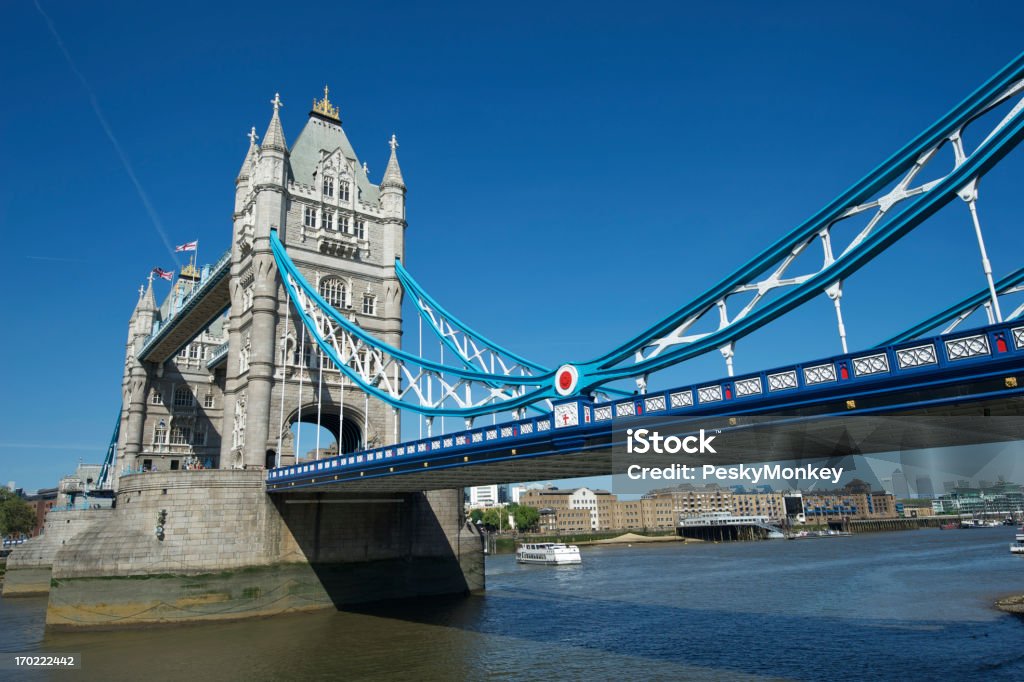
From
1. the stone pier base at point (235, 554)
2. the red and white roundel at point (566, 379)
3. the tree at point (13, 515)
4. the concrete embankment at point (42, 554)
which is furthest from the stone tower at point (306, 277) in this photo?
the tree at point (13, 515)

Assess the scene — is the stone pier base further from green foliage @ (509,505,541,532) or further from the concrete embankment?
green foliage @ (509,505,541,532)

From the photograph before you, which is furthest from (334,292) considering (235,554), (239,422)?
(235,554)

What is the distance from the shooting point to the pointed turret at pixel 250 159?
42.8 meters

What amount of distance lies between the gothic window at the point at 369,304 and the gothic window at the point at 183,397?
2601cm

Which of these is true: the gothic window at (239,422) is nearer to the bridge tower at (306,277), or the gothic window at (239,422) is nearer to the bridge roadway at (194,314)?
the bridge tower at (306,277)

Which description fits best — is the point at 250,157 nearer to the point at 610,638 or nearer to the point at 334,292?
the point at 334,292

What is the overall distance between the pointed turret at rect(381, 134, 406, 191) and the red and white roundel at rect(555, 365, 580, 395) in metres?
26.2

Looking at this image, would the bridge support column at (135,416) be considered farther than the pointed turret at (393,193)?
Yes

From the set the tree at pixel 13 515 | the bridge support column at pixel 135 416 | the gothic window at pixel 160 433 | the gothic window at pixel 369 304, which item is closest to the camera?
the gothic window at pixel 369 304

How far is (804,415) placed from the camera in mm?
14641

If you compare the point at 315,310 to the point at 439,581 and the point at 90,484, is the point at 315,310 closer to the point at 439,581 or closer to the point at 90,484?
the point at 439,581

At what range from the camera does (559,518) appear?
5261 inches

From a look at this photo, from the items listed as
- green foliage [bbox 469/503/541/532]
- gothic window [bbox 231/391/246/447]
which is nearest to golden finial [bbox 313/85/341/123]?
gothic window [bbox 231/391/246/447]

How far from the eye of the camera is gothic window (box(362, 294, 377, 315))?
132 ft
